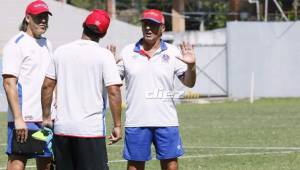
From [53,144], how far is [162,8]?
165 feet

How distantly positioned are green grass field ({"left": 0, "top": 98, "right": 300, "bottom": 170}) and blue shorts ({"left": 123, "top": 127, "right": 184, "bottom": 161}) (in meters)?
3.51

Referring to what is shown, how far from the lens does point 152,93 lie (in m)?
10.2

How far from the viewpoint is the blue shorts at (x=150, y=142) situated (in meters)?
10.3

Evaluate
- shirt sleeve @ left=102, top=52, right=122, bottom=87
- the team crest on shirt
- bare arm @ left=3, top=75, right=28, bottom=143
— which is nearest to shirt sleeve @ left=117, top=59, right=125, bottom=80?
the team crest on shirt

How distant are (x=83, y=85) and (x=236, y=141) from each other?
33.3 feet

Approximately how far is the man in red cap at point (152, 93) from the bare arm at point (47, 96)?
135 centimetres

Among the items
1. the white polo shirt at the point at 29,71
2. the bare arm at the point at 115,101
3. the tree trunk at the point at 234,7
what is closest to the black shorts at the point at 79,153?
the bare arm at the point at 115,101

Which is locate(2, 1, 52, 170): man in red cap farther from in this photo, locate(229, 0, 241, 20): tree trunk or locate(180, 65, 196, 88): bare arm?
locate(229, 0, 241, 20): tree trunk

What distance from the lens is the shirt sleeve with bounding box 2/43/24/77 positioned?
9.45m

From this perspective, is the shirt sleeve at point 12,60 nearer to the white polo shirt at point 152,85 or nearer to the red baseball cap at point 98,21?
the red baseball cap at point 98,21

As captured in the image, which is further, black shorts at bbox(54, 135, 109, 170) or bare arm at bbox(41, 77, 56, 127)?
bare arm at bbox(41, 77, 56, 127)

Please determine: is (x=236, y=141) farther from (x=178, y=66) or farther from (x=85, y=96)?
(x=85, y=96)

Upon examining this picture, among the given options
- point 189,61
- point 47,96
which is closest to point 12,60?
point 47,96

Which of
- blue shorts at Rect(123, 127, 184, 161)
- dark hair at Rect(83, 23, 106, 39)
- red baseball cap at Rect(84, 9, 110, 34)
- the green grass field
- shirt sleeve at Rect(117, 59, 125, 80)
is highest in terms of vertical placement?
red baseball cap at Rect(84, 9, 110, 34)
